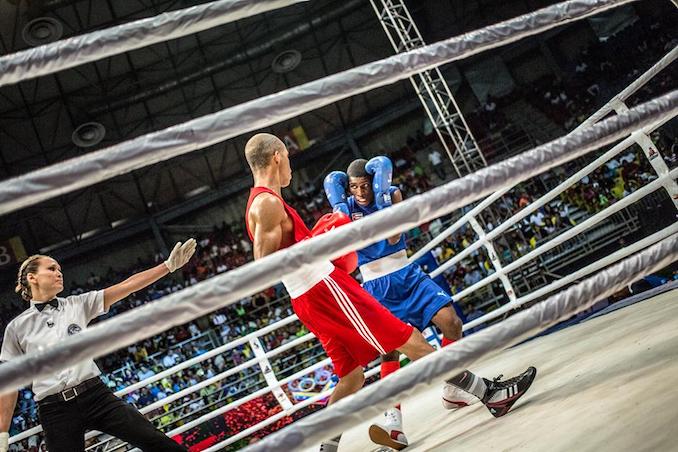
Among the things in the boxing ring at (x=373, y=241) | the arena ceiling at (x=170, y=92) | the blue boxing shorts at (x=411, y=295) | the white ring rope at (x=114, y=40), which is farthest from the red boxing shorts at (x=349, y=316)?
the arena ceiling at (x=170, y=92)

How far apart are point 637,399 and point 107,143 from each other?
14664 millimetres

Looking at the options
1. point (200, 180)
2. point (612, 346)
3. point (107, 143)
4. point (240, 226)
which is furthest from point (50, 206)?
point (612, 346)

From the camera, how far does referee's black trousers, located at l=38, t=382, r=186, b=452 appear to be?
244 cm

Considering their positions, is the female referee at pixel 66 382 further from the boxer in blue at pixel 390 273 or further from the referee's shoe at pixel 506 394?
the referee's shoe at pixel 506 394

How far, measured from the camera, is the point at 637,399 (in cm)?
159

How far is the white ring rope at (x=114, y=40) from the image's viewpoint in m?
1.23

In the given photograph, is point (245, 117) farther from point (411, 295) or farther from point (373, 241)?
point (411, 295)

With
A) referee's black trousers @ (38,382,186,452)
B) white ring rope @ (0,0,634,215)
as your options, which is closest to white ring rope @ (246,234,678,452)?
white ring rope @ (0,0,634,215)

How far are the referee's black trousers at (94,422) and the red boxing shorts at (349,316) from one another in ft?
2.73

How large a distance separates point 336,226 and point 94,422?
54.2 inches

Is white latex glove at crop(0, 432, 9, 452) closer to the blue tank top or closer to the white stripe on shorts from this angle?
the white stripe on shorts

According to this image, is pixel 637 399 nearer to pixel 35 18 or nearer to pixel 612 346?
pixel 612 346

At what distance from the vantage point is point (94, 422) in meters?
2.50

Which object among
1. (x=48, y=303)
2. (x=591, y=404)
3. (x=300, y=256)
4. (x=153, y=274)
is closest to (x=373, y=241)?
(x=300, y=256)
